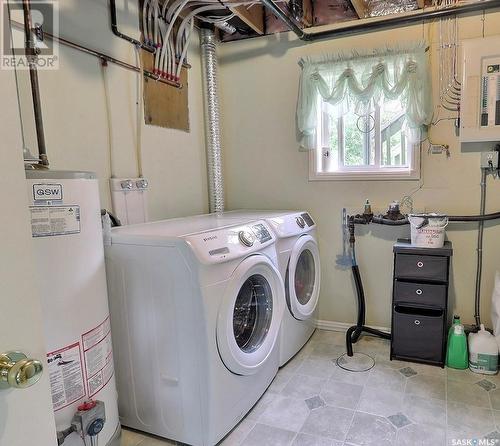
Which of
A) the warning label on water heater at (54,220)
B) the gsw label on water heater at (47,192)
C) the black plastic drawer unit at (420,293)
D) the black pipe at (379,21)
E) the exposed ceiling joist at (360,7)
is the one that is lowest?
the black plastic drawer unit at (420,293)

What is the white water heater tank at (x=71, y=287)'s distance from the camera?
1228 mm

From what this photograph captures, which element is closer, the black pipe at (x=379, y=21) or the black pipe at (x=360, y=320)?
the black pipe at (x=379, y=21)

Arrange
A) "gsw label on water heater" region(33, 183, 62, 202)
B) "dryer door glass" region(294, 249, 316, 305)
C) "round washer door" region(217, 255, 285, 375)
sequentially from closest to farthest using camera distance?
"gsw label on water heater" region(33, 183, 62, 202)
"round washer door" region(217, 255, 285, 375)
"dryer door glass" region(294, 249, 316, 305)

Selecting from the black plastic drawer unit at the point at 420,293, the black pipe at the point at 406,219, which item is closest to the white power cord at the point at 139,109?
the black pipe at the point at 406,219

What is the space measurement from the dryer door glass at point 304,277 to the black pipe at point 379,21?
62.5 inches

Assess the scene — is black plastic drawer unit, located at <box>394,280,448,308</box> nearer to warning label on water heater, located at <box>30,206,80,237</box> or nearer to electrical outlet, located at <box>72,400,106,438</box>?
electrical outlet, located at <box>72,400,106,438</box>

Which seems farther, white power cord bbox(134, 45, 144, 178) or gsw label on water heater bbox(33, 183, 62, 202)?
white power cord bbox(134, 45, 144, 178)

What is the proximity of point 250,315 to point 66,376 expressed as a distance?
1.00 m

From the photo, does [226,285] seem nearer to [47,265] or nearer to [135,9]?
[47,265]

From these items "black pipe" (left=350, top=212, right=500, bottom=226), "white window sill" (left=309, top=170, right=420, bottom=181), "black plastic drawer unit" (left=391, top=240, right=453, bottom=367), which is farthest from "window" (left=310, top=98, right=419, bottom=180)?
"black plastic drawer unit" (left=391, top=240, right=453, bottom=367)

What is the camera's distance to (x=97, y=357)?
1460mm

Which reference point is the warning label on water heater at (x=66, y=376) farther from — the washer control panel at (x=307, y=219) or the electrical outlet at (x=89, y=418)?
the washer control panel at (x=307, y=219)

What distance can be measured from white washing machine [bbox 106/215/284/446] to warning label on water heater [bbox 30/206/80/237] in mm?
380

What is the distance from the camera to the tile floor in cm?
176
